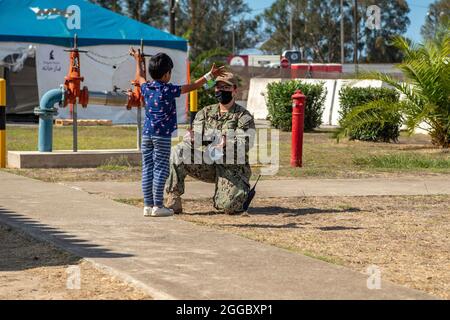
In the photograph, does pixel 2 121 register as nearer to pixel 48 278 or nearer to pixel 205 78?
pixel 205 78

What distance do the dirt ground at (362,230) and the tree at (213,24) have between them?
216ft

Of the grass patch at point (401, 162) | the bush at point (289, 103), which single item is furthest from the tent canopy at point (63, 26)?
the grass patch at point (401, 162)

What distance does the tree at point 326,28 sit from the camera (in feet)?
284

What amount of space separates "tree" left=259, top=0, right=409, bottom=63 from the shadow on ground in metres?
78.2

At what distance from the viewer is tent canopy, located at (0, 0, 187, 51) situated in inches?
1070

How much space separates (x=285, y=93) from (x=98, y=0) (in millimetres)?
51548

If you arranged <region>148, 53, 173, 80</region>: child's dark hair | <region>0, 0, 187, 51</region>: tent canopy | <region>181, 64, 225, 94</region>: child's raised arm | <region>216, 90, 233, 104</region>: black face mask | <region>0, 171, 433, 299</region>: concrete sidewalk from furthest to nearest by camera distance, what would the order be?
<region>0, 0, 187, 51</region>: tent canopy → <region>216, 90, 233, 104</region>: black face mask → <region>181, 64, 225, 94</region>: child's raised arm → <region>148, 53, 173, 80</region>: child's dark hair → <region>0, 171, 433, 299</region>: concrete sidewalk

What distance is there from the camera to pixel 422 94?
739 inches

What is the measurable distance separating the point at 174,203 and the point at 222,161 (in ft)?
2.02

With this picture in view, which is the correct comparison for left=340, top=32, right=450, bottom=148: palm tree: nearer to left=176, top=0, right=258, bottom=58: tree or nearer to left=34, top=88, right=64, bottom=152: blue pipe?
left=34, top=88, right=64, bottom=152: blue pipe

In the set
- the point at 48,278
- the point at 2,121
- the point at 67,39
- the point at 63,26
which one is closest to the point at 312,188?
the point at 2,121

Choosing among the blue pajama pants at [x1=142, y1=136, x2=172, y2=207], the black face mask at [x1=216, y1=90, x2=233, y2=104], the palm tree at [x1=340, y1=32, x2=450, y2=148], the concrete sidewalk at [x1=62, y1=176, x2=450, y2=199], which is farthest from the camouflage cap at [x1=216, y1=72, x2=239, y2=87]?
the palm tree at [x1=340, y1=32, x2=450, y2=148]

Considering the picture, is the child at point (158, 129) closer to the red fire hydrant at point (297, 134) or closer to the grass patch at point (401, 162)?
the red fire hydrant at point (297, 134)
